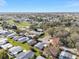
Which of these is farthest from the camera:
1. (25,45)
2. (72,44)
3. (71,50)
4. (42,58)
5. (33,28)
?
(33,28)

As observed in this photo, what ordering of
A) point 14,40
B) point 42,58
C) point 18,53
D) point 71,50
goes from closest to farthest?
point 42,58 → point 18,53 → point 71,50 → point 14,40

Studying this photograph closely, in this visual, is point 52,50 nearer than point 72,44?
Yes

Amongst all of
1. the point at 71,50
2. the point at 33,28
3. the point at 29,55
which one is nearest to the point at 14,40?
the point at 29,55

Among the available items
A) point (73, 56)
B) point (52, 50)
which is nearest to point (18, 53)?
point (52, 50)

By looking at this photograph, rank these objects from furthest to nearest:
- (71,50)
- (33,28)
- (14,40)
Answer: (33,28) → (14,40) → (71,50)

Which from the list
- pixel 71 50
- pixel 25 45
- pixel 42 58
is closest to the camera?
pixel 42 58

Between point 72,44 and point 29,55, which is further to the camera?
point 72,44

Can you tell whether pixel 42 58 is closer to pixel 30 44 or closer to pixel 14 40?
pixel 30 44

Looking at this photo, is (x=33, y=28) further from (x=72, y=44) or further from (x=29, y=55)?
(x=29, y=55)

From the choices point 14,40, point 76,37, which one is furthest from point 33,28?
point 76,37
